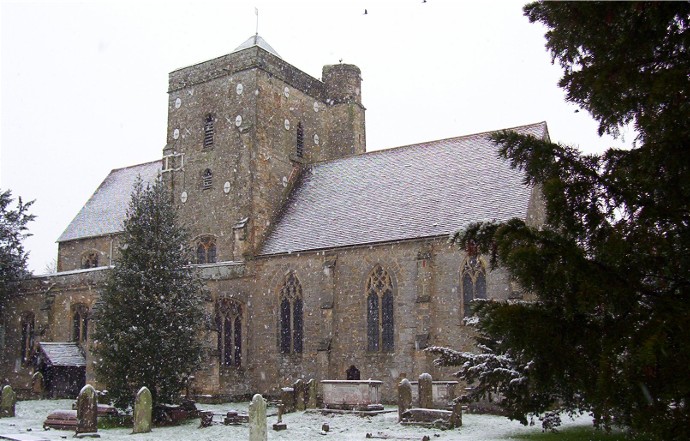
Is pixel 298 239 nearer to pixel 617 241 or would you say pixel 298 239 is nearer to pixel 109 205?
pixel 109 205

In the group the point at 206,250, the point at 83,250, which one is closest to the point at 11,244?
the point at 83,250

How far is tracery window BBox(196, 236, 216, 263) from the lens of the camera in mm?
31719

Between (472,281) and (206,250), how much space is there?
13992 mm

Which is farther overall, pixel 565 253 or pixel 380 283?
pixel 380 283

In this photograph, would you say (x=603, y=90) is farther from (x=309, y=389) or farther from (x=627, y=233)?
(x=309, y=389)

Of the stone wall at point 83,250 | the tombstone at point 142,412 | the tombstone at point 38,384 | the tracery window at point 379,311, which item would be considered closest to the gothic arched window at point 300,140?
the tracery window at point 379,311

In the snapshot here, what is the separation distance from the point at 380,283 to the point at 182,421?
9.46 meters

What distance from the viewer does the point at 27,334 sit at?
3512 centimetres

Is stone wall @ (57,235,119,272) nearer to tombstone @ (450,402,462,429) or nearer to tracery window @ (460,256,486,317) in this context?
tracery window @ (460,256,486,317)

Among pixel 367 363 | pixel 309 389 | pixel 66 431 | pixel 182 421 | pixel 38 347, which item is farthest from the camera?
pixel 38 347

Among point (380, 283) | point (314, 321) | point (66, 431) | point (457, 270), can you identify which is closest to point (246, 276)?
point (314, 321)

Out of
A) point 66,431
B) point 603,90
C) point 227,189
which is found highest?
point 227,189

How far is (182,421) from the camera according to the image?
1962cm

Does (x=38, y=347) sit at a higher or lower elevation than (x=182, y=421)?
higher
